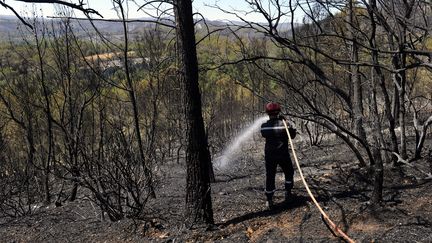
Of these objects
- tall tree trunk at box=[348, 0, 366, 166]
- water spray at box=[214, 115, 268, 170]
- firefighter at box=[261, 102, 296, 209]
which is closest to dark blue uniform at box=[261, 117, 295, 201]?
firefighter at box=[261, 102, 296, 209]

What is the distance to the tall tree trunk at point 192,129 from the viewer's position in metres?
5.36

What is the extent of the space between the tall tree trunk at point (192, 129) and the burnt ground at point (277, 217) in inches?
9.8

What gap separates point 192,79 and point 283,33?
5887 millimetres

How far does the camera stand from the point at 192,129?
553 centimetres

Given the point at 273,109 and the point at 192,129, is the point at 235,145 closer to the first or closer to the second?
the point at 273,109

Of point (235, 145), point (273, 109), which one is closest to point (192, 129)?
point (273, 109)

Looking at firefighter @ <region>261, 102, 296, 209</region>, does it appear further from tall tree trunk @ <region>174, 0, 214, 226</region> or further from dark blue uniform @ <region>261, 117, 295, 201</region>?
tall tree trunk @ <region>174, 0, 214, 226</region>

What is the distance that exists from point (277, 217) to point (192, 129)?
5.19 ft

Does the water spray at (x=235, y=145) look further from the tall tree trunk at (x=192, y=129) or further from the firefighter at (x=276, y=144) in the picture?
the tall tree trunk at (x=192, y=129)

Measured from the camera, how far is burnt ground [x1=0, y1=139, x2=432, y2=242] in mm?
4863

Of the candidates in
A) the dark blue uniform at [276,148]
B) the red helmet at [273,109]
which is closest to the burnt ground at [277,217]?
the dark blue uniform at [276,148]

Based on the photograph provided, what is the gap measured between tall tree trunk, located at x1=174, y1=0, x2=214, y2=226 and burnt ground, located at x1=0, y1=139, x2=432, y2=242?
249 millimetres

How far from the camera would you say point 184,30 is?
5.36 metres

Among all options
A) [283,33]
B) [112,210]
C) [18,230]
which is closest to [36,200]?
[18,230]
